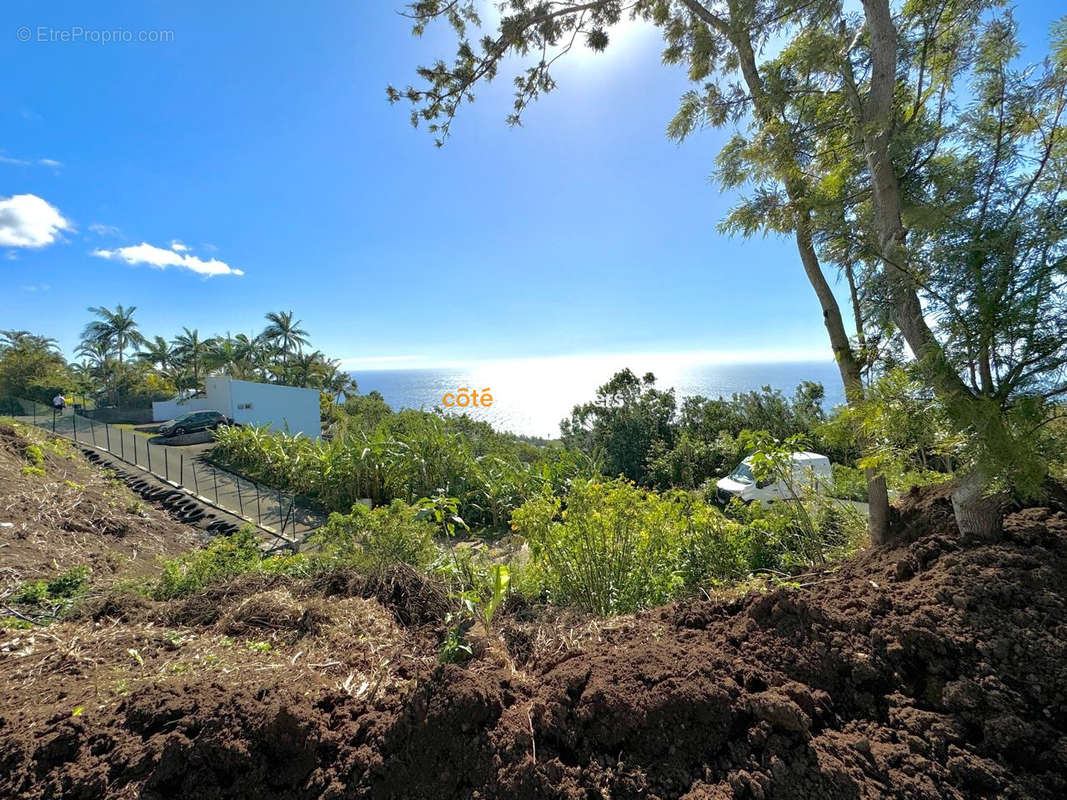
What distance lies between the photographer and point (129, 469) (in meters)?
10.4

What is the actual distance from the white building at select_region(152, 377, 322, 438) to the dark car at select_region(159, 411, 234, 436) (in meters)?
0.70

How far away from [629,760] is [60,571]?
4088 mm

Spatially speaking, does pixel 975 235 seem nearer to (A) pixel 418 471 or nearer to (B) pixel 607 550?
(B) pixel 607 550

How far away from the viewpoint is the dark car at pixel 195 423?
16844 millimetres

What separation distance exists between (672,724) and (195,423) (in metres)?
21.7

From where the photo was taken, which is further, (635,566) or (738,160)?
(738,160)

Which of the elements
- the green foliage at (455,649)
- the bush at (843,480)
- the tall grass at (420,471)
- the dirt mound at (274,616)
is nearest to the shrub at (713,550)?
the bush at (843,480)

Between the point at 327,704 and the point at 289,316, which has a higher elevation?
the point at 289,316

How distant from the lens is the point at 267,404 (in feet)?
58.3

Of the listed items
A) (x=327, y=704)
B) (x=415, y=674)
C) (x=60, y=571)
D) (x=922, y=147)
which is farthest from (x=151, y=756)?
(x=922, y=147)

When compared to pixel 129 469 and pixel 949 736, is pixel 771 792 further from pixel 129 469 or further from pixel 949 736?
pixel 129 469

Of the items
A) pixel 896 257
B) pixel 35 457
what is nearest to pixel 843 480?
pixel 896 257

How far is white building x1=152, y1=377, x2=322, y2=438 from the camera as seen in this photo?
17.0m
